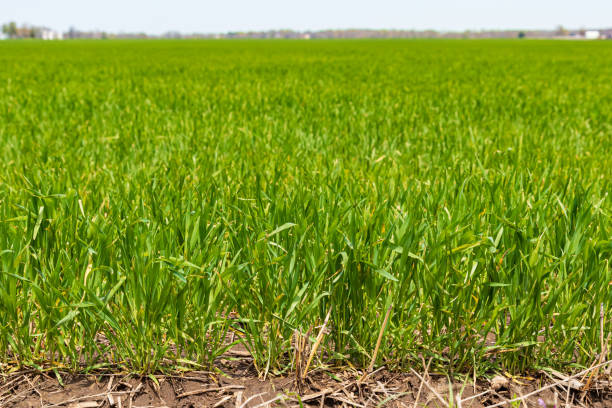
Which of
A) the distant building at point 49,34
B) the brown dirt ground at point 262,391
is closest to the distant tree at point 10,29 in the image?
the distant building at point 49,34

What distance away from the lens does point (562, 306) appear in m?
1.83

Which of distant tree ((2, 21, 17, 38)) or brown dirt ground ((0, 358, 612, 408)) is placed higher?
distant tree ((2, 21, 17, 38))

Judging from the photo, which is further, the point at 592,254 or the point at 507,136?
the point at 507,136

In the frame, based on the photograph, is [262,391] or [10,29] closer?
[262,391]

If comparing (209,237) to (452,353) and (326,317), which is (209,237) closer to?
(326,317)

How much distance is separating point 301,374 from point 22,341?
987mm

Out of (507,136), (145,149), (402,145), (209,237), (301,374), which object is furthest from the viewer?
(507,136)

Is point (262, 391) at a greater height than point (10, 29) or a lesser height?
lesser

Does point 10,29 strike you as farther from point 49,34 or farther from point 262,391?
point 262,391

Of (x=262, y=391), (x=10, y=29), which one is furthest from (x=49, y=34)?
(x=262, y=391)

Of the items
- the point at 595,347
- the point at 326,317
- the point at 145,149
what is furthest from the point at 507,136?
the point at 326,317

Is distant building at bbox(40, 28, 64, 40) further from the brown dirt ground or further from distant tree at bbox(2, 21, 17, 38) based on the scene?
the brown dirt ground

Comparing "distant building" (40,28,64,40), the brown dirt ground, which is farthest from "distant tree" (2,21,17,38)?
the brown dirt ground

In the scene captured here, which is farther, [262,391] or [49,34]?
[49,34]
